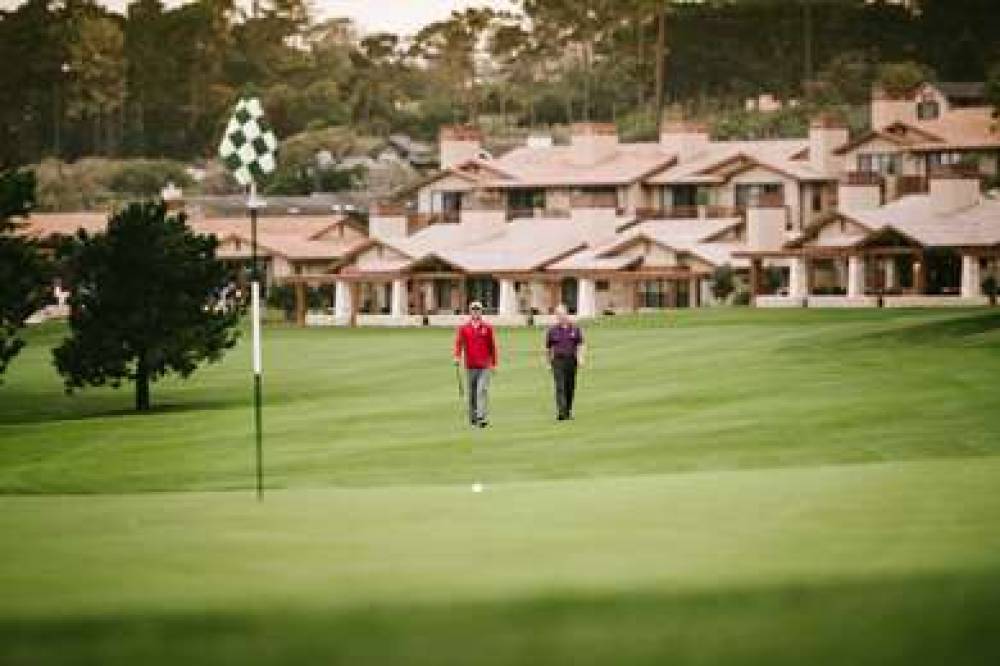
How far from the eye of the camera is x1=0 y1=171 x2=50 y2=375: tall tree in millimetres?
53625

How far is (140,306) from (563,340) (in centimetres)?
2079

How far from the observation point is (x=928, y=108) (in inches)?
5349

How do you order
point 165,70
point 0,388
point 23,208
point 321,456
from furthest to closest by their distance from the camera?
point 165,70 → point 0,388 → point 23,208 → point 321,456

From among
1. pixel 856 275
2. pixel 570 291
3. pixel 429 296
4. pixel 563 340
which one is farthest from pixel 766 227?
pixel 563 340

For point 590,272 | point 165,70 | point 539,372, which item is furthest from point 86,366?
point 165,70

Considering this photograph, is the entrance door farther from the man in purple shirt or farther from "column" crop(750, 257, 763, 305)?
the man in purple shirt

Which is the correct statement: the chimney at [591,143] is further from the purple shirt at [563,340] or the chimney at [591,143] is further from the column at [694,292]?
the purple shirt at [563,340]

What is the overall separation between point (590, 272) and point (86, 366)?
166ft

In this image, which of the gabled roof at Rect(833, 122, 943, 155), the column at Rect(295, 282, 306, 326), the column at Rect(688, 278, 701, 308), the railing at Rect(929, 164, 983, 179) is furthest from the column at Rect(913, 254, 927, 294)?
the column at Rect(295, 282, 306, 326)

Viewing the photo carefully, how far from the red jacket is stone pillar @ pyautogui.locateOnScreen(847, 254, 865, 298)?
Answer: 202 feet

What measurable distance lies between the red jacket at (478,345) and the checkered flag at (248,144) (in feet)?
A: 24.6

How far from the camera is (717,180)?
116688 millimetres

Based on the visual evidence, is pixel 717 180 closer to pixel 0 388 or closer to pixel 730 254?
pixel 730 254

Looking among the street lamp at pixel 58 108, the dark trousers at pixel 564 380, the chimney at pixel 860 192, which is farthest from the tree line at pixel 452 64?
the dark trousers at pixel 564 380
